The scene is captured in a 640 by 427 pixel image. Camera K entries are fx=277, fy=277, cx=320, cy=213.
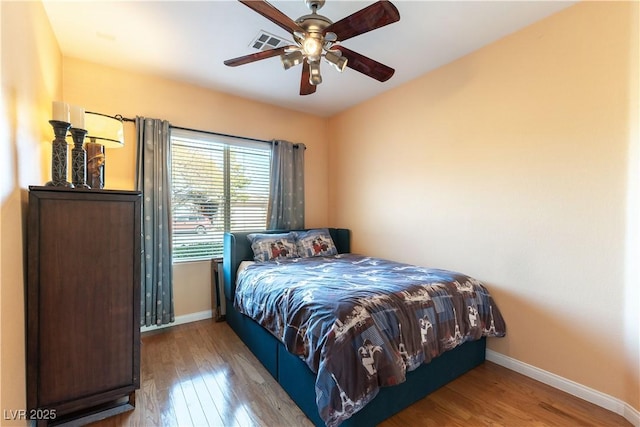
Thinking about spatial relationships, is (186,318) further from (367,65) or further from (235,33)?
(367,65)

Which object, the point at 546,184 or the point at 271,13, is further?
the point at 546,184

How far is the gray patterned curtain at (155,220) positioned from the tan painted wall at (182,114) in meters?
0.15

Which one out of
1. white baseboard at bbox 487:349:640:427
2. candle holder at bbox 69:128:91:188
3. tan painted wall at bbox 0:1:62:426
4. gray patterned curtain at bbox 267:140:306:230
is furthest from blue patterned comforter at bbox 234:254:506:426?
candle holder at bbox 69:128:91:188

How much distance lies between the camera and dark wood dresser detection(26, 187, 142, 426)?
59.6 inches

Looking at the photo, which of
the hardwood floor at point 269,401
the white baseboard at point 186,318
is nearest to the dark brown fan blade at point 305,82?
the hardwood floor at point 269,401

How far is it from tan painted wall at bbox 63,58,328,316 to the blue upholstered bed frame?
0.73 m

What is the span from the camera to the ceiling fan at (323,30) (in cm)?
145

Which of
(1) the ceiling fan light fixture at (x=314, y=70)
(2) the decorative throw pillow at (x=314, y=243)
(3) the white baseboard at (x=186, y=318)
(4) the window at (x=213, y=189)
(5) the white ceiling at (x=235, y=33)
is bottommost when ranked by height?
(3) the white baseboard at (x=186, y=318)

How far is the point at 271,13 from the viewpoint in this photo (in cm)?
150

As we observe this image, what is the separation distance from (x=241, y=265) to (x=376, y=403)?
1861 mm

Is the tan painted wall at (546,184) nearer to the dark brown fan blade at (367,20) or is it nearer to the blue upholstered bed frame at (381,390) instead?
the blue upholstered bed frame at (381,390)

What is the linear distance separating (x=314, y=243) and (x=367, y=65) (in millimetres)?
2112

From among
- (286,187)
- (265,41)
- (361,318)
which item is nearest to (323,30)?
(265,41)

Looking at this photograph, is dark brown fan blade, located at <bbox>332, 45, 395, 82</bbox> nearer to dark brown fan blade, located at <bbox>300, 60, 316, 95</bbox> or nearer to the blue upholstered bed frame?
dark brown fan blade, located at <bbox>300, 60, 316, 95</bbox>
